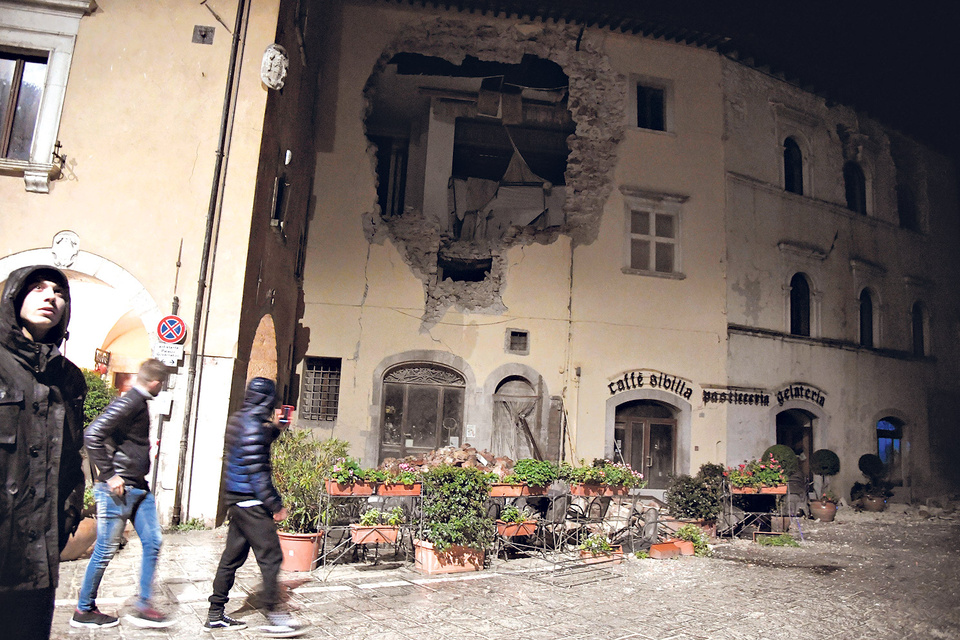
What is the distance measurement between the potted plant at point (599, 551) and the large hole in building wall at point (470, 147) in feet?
24.3

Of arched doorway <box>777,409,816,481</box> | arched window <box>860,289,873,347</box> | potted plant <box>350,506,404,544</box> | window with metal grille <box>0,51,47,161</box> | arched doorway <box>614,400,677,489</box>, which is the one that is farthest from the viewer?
arched window <box>860,289,873,347</box>

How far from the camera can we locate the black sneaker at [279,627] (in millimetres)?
4223

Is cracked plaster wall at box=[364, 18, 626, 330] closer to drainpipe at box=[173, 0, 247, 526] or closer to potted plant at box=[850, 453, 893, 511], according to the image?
drainpipe at box=[173, 0, 247, 526]

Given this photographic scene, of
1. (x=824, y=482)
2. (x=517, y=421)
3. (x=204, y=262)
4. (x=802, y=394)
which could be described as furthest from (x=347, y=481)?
(x=824, y=482)

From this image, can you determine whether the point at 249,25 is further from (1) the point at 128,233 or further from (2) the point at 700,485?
(2) the point at 700,485

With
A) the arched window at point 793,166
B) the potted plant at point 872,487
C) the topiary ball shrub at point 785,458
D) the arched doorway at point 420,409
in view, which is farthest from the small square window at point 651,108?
the potted plant at point 872,487

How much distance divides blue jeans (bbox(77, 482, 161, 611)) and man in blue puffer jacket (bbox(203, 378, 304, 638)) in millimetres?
452

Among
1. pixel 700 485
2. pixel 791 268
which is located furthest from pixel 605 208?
pixel 700 485

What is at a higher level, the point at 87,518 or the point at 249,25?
the point at 249,25

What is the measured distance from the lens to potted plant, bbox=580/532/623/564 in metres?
7.51

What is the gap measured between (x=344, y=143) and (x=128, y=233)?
5918 millimetres

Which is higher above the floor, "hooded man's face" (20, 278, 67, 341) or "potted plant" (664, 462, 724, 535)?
"hooded man's face" (20, 278, 67, 341)

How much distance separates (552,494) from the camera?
7895mm

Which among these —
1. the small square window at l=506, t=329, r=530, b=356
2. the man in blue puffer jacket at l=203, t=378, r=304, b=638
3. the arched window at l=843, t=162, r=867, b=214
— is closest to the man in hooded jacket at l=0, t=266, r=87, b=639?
the man in blue puffer jacket at l=203, t=378, r=304, b=638
